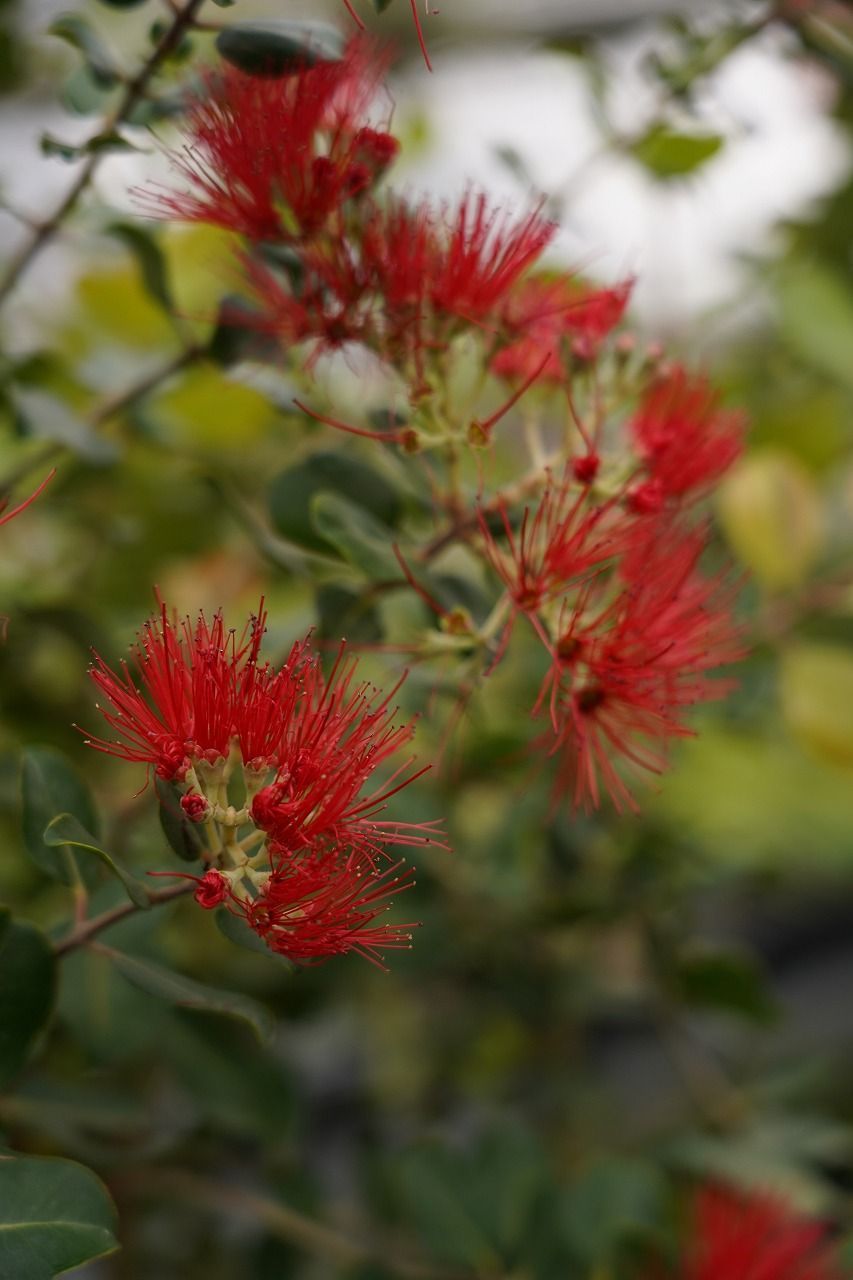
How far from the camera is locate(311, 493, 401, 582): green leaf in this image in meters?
0.51

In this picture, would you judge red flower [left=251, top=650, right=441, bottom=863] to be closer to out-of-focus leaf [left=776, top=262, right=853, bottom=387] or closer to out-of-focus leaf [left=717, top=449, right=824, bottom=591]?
out-of-focus leaf [left=717, top=449, right=824, bottom=591]

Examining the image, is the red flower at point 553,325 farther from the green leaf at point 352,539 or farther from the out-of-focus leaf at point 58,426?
the out-of-focus leaf at point 58,426

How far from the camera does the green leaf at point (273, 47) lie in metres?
0.50

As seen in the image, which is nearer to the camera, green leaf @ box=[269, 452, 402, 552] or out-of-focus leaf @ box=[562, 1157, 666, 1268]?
green leaf @ box=[269, 452, 402, 552]

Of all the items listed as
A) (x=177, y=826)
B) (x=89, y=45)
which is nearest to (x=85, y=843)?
(x=177, y=826)

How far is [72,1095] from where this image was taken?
642 millimetres

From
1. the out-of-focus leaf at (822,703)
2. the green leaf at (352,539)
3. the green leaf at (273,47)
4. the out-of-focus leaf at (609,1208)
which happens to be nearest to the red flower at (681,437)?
the green leaf at (352,539)

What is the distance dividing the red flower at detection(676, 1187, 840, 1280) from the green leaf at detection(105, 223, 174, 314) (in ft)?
2.05

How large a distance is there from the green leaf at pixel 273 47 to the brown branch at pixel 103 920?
13.0 inches

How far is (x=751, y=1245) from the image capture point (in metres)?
0.72

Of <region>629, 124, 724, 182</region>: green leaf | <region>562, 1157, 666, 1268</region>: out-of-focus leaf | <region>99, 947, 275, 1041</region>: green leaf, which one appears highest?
<region>629, 124, 724, 182</region>: green leaf

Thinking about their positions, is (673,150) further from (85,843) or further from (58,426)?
→ (85,843)

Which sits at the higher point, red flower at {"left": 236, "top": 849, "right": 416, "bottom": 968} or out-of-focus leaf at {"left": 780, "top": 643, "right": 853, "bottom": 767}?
out-of-focus leaf at {"left": 780, "top": 643, "right": 853, "bottom": 767}

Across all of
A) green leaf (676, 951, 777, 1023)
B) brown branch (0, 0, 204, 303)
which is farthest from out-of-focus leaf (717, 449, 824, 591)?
brown branch (0, 0, 204, 303)
